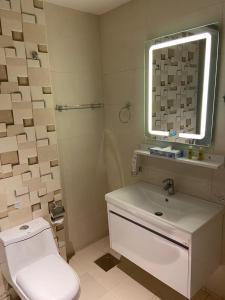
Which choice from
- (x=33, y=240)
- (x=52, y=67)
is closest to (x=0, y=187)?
(x=33, y=240)

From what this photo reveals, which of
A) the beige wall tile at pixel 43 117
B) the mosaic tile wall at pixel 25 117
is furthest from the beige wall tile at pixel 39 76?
the beige wall tile at pixel 43 117

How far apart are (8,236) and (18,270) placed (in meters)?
0.25

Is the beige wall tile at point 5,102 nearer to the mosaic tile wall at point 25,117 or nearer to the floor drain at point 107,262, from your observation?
the mosaic tile wall at point 25,117

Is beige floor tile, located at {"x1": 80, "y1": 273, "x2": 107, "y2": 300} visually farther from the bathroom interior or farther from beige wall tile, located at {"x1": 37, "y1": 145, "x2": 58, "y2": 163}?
beige wall tile, located at {"x1": 37, "y1": 145, "x2": 58, "y2": 163}

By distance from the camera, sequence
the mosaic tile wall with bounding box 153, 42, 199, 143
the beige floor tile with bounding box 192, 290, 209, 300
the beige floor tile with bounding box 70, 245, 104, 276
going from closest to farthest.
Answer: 1. the mosaic tile wall with bounding box 153, 42, 199, 143
2. the beige floor tile with bounding box 192, 290, 209, 300
3. the beige floor tile with bounding box 70, 245, 104, 276

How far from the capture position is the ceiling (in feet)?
6.42

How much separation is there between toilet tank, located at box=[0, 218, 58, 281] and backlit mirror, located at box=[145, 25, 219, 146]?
1.18 meters

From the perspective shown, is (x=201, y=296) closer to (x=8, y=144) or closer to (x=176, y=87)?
(x=176, y=87)

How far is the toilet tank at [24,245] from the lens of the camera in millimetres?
1671

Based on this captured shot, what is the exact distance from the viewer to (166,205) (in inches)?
74.2

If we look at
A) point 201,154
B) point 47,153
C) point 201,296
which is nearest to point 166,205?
point 201,154

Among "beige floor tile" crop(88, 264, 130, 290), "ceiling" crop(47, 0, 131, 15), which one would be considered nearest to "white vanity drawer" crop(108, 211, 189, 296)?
"beige floor tile" crop(88, 264, 130, 290)

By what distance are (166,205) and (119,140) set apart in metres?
0.82

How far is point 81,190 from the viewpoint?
2.46 m
